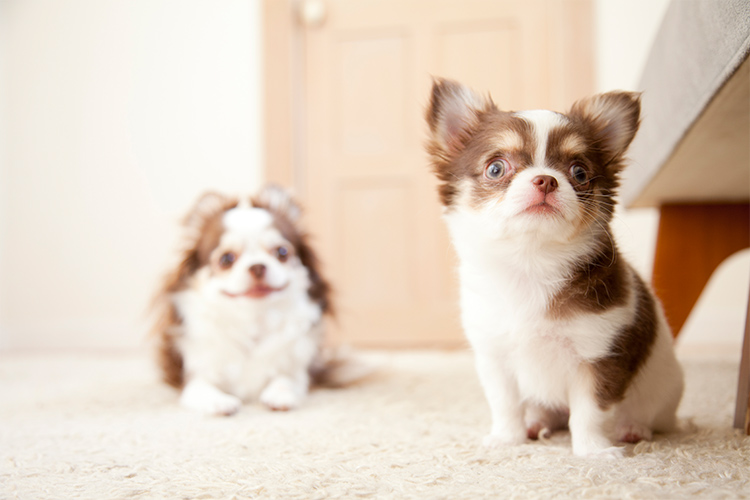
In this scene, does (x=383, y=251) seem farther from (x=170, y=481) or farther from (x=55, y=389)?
(x=170, y=481)

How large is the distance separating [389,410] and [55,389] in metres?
1.37

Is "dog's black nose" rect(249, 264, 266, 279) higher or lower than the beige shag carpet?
higher

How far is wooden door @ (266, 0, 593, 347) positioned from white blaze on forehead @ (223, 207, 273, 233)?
1.87 m

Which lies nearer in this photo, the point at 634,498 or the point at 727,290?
the point at 634,498

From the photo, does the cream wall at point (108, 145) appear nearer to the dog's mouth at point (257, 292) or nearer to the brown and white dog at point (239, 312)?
the brown and white dog at point (239, 312)

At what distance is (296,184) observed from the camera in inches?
163

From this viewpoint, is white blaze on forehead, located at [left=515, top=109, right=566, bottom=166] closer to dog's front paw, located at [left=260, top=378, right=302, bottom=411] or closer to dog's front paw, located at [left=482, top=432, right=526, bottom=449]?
dog's front paw, located at [left=482, top=432, right=526, bottom=449]

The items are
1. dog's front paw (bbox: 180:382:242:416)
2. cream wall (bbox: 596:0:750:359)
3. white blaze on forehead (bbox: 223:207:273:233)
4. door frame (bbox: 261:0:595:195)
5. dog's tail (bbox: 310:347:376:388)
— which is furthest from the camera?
door frame (bbox: 261:0:595:195)

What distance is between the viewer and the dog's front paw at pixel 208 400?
174cm

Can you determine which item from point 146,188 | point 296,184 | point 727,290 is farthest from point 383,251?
point 727,290

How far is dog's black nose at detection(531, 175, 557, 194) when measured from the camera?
1063 mm

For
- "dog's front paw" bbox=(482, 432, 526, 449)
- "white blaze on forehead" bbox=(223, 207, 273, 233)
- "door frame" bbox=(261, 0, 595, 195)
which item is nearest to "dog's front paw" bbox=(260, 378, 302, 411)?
"white blaze on forehead" bbox=(223, 207, 273, 233)

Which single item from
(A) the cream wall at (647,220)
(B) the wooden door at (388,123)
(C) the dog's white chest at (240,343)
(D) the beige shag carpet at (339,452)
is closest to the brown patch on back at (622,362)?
(D) the beige shag carpet at (339,452)

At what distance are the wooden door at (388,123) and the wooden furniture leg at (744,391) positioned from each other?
258 cm
